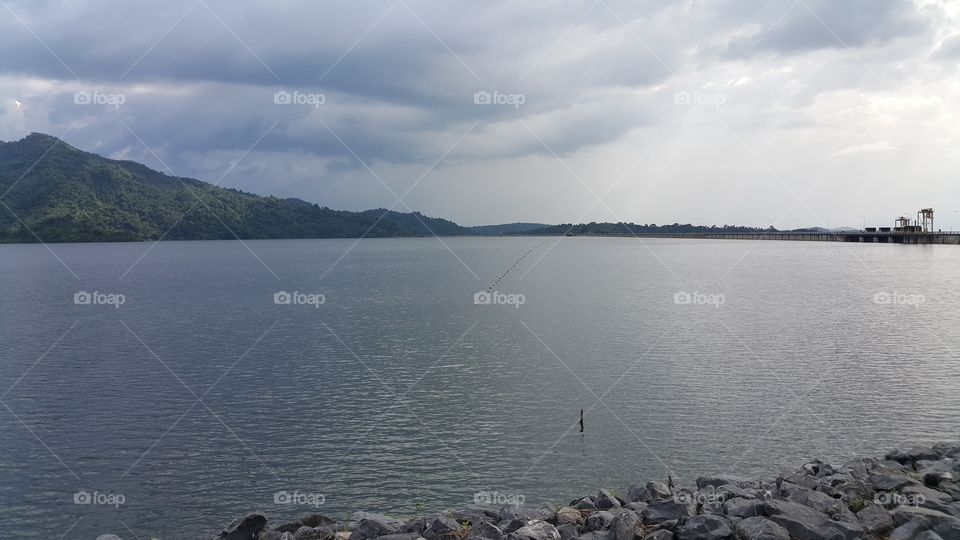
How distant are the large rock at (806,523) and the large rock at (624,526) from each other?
111 inches

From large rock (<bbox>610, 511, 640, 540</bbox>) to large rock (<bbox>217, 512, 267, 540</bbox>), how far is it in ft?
26.7

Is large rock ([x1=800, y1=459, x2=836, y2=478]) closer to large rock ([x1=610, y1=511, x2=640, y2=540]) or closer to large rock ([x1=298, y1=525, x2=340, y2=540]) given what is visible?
large rock ([x1=610, y1=511, x2=640, y2=540])

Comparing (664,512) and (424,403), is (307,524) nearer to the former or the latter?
(664,512)

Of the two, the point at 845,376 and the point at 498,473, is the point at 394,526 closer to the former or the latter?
the point at 498,473

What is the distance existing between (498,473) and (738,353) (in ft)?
78.2

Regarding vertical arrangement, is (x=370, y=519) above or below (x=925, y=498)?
below

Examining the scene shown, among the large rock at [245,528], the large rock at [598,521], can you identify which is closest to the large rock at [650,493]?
the large rock at [598,521]

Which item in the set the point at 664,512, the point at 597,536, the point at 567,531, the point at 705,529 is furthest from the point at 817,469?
the point at 567,531

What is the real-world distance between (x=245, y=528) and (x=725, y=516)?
35.4ft

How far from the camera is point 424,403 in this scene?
29.2 metres

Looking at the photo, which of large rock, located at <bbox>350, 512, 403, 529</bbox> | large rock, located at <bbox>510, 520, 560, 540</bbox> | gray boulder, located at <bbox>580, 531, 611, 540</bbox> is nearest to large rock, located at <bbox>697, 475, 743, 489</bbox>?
gray boulder, located at <bbox>580, 531, 611, 540</bbox>

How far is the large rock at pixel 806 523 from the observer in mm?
13148

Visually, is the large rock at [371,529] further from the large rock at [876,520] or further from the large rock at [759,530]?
the large rock at [876,520]

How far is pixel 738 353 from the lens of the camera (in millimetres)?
39906
